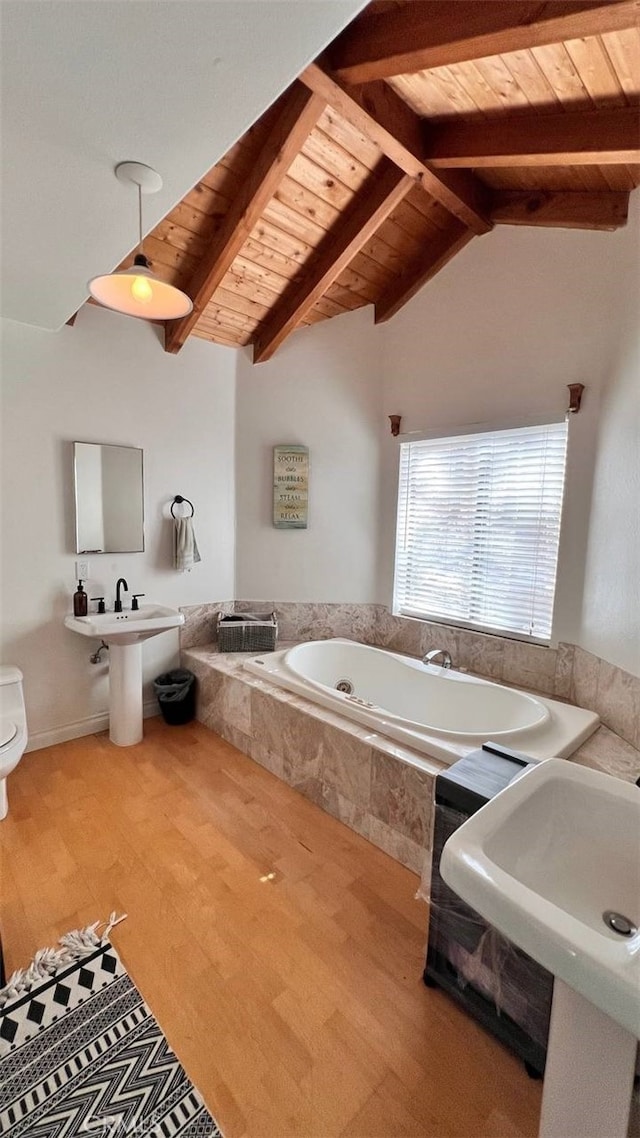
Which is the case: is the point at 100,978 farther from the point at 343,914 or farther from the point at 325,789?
the point at 325,789

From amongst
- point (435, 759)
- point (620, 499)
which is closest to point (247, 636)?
point (435, 759)

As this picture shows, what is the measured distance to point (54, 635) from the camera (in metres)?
2.72

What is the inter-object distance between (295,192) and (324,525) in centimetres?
194

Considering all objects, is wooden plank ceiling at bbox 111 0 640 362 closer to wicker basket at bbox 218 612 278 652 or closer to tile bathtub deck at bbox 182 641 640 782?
wicker basket at bbox 218 612 278 652

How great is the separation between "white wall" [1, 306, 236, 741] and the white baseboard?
3 centimetres

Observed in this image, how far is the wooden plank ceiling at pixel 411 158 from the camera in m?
1.44

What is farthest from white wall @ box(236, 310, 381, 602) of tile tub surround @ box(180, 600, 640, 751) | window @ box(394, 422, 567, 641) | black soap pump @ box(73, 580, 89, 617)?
black soap pump @ box(73, 580, 89, 617)

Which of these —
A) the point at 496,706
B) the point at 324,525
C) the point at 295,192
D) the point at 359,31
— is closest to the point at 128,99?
the point at 359,31

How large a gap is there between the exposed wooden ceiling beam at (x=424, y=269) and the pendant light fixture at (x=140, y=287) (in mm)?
1875

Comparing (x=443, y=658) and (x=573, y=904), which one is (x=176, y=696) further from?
(x=573, y=904)

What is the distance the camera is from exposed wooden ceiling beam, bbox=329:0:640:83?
4.04 feet

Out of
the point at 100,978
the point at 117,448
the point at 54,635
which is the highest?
the point at 117,448

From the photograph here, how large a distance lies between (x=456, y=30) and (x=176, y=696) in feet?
10.9

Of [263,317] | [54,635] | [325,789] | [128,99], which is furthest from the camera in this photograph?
[263,317]
